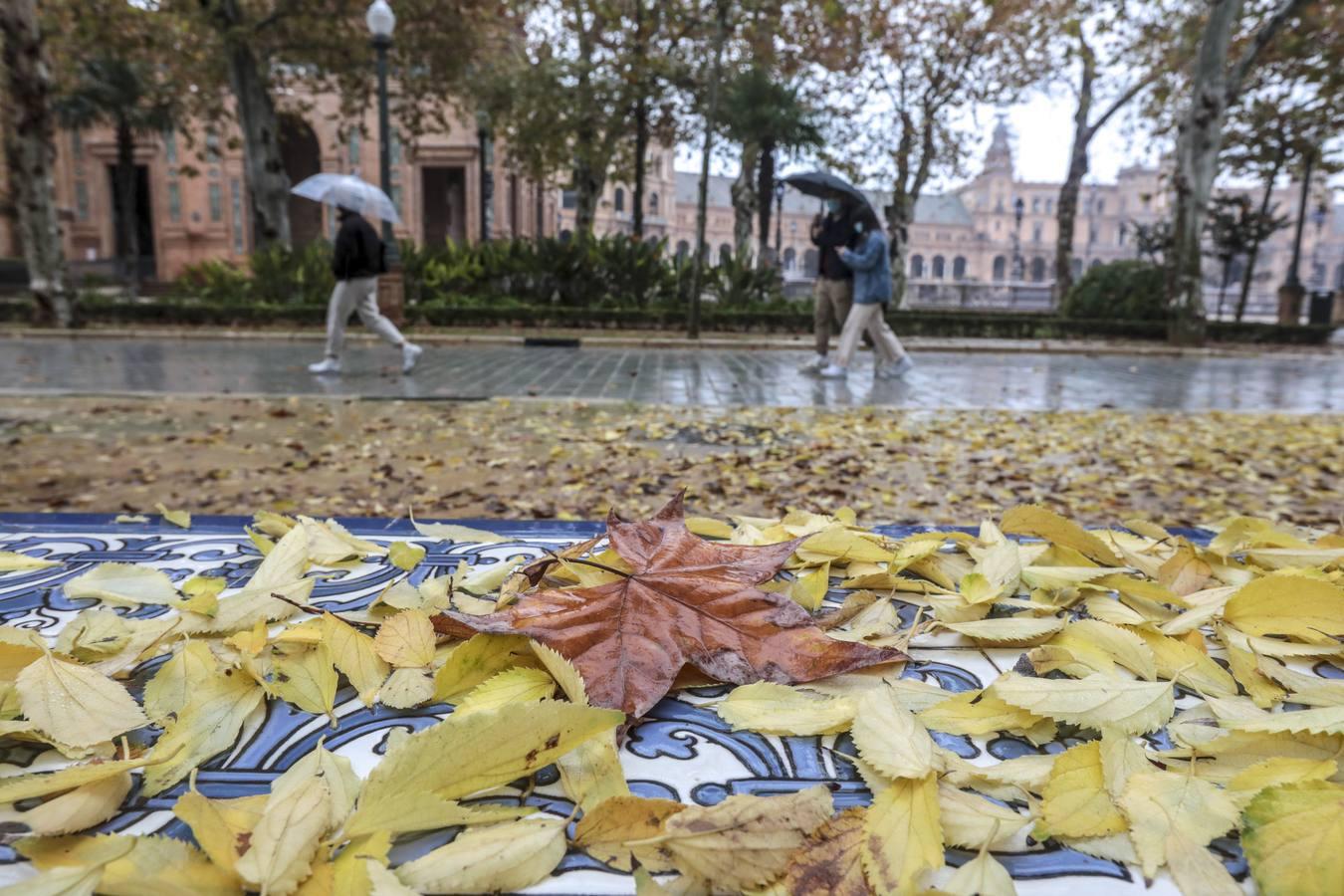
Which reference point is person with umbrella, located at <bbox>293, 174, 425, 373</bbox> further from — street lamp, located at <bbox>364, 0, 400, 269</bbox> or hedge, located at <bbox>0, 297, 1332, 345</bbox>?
hedge, located at <bbox>0, 297, 1332, 345</bbox>

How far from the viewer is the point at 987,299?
1640 inches

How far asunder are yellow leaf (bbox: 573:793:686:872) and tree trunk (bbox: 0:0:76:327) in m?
15.3

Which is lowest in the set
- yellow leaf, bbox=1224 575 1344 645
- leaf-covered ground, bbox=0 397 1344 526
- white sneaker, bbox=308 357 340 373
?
leaf-covered ground, bbox=0 397 1344 526

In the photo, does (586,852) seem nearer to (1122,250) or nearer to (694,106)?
(694,106)

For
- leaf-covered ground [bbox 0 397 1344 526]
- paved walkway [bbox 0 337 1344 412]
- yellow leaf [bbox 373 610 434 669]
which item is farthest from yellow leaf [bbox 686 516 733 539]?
paved walkway [bbox 0 337 1344 412]

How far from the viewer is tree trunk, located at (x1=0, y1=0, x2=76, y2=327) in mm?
11945

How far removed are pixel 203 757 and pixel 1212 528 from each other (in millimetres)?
2244

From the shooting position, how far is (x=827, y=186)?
9.16 m

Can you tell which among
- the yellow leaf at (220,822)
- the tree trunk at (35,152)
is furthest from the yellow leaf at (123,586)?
the tree trunk at (35,152)

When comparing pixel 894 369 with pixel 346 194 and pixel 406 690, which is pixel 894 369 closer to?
pixel 346 194

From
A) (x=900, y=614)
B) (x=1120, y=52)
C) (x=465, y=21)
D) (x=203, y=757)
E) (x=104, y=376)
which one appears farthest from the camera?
(x=1120, y=52)

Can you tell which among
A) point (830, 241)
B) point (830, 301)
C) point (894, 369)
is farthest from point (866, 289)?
point (894, 369)

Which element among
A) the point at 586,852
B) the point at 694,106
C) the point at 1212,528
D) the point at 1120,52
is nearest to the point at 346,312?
the point at 1212,528

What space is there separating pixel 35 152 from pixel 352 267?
7.94 metres
